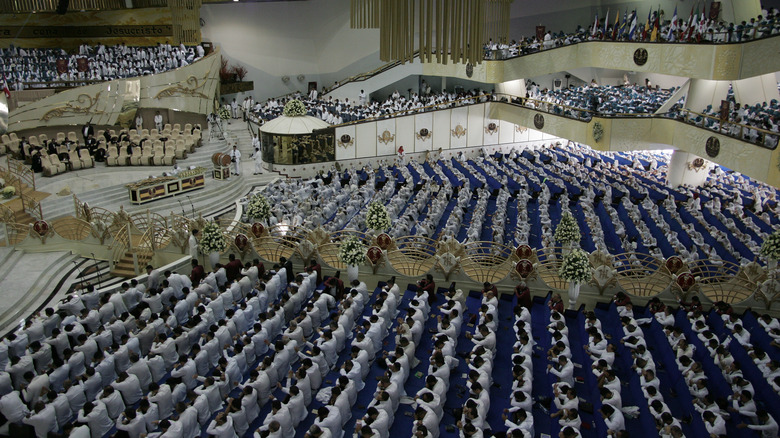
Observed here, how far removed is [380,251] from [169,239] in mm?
6459

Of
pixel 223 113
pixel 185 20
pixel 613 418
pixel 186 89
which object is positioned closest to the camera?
pixel 613 418

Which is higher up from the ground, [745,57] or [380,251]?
[745,57]

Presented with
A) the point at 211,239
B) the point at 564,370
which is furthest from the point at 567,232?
the point at 211,239

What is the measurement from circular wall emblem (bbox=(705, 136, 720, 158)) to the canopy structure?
1719cm

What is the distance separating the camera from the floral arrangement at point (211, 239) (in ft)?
50.8

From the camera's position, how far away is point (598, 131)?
85.9ft

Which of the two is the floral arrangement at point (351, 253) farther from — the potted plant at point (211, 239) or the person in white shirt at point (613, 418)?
the person in white shirt at point (613, 418)

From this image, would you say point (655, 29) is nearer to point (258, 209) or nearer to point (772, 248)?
point (772, 248)

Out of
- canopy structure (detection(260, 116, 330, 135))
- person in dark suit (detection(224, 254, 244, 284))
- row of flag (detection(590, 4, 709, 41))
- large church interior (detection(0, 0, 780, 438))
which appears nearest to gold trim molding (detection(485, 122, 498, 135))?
large church interior (detection(0, 0, 780, 438))

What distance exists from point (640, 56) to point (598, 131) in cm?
356

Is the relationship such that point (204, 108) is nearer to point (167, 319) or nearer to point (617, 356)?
point (167, 319)

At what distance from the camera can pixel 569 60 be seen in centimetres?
2902

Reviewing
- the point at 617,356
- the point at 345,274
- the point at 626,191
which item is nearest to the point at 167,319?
the point at 345,274

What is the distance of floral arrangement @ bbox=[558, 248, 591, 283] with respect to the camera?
13.4 meters
